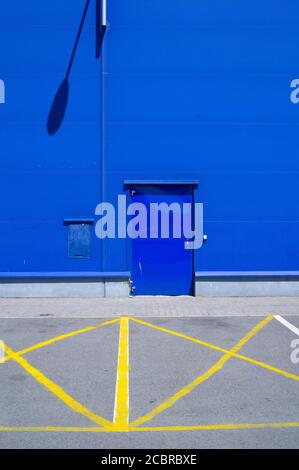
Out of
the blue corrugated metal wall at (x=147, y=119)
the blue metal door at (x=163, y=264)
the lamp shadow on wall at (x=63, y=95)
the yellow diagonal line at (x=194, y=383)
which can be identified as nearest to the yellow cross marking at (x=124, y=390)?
the yellow diagonal line at (x=194, y=383)

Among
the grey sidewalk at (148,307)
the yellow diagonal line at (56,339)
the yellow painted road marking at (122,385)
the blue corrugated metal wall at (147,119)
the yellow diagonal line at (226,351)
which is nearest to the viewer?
the yellow painted road marking at (122,385)

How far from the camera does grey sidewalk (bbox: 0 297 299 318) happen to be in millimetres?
9570

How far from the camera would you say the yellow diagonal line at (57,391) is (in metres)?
4.73

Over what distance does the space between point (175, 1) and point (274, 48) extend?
2.70 m

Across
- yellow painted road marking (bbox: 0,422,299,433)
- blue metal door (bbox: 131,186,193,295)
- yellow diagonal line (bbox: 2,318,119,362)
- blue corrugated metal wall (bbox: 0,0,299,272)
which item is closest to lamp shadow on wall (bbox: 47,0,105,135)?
blue corrugated metal wall (bbox: 0,0,299,272)

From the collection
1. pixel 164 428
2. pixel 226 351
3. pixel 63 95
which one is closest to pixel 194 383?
pixel 164 428

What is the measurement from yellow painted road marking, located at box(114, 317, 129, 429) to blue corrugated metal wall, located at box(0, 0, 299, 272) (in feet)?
14.0

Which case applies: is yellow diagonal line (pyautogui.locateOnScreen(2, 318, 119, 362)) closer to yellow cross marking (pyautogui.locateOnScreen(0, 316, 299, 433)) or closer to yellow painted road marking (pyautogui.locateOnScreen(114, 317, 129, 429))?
yellow cross marking (pyautogui.locateOnScreen(0, 316, 299, 433))

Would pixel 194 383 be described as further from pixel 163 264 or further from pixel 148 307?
pixel 163 264

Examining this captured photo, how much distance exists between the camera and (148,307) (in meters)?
10.2

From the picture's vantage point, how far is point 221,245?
1162cm

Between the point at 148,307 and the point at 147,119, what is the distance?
4640mm

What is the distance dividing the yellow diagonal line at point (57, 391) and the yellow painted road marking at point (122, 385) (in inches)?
6.2

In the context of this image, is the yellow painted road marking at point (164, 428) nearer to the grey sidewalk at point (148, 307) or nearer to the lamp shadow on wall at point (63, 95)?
the grey sidewalk at point (148, 307)
